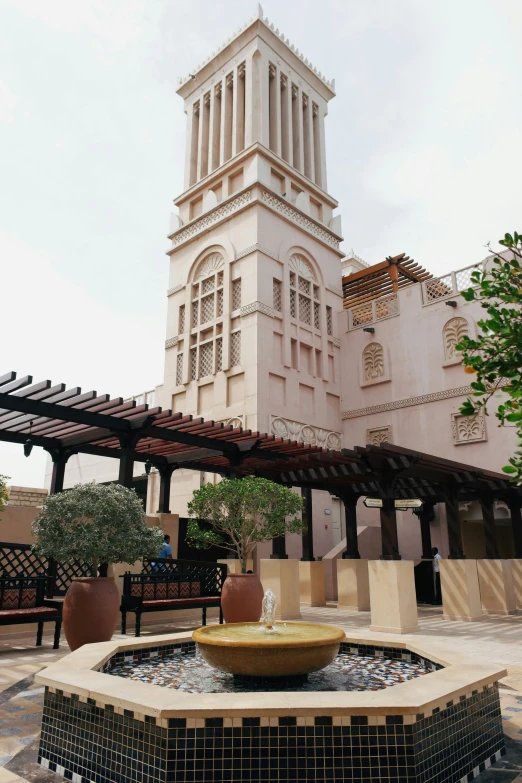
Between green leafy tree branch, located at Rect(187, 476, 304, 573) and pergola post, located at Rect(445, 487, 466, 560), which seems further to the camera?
pergola post, located at Rect(445, 487, 466, 560)

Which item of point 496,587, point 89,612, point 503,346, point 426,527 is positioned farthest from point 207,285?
point 503,346

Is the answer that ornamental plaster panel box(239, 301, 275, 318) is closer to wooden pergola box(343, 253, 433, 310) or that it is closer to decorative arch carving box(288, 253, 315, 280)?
decorative arch carving box(288, 253, 315, 280)

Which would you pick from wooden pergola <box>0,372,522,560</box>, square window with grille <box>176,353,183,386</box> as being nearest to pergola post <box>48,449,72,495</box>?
wooden pergola <box>0,372,522,560</box>

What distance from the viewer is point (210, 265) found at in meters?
19.7

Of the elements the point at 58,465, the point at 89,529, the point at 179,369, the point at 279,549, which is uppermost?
the point at 179,369

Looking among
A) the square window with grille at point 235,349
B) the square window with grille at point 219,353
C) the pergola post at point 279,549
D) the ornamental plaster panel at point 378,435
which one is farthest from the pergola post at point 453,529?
the square window with grille at point 219,353

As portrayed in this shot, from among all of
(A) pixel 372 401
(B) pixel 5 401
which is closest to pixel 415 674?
(B) pixel 5 401

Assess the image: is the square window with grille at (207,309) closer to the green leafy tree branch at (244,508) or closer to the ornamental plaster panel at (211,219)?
the ornamental plaster panel at (211,219)

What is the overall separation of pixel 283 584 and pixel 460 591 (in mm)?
3369

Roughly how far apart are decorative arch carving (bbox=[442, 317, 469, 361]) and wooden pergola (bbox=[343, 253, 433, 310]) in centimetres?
272

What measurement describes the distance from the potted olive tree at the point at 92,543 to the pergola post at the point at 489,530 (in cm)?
844

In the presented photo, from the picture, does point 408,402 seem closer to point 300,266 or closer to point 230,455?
point 300,266

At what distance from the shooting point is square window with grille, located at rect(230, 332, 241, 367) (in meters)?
17.8

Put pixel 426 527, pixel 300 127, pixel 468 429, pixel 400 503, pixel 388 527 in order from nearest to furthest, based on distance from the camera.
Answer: pixel 388 527
pixel 400 503
pixel 426 527
pixel 468 429
pixel 300 127
